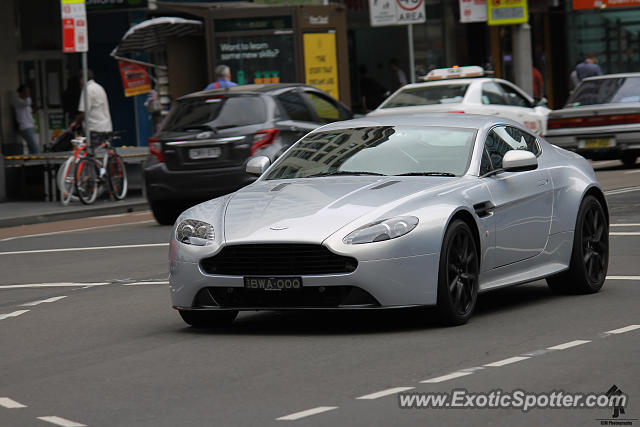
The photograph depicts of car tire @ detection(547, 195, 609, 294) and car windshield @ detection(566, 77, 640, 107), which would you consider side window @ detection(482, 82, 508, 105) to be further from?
car tire @ detection(547, 195, 609, 294)

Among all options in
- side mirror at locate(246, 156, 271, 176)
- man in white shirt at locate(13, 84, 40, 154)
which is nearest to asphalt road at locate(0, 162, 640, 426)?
side mirror at locate(246, 156, 271, 176)

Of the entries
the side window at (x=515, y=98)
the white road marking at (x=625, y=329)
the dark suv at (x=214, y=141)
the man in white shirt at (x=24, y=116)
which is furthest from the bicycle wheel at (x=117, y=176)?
the white road marking at (x=625, y=329)

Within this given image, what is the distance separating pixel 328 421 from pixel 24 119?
21.6 m

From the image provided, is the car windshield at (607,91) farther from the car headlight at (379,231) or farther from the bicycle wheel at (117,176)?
the car headlight at (379,231)

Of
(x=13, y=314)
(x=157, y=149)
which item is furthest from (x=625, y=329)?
(x=157, y=149)

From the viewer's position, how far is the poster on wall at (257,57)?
2767 cm

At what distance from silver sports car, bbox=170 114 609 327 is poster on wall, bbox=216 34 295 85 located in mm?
17331

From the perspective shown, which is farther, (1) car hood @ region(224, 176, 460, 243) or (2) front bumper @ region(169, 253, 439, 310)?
(1) car hood @ region(224, 176, 460, 243)

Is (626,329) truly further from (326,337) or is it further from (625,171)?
(625,171)

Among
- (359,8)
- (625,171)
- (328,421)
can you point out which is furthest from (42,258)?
(359,8)

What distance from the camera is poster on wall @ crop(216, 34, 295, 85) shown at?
2767cm

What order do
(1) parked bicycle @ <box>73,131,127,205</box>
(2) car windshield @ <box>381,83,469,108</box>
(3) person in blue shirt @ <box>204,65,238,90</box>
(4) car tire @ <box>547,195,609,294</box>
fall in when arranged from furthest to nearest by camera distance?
1. (2) car windshield @ <box>381,83,469,108</box>
2. (1) parked bicycle @ <box>73,131,127,205</box>
3. (3) person in blue shirt @ <box>204,65,238,90</box>
4. (4) car tire @ <box>547,195,609,294</box>

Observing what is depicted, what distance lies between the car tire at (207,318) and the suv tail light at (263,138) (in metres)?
8.70

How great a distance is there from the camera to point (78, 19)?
22.9m
